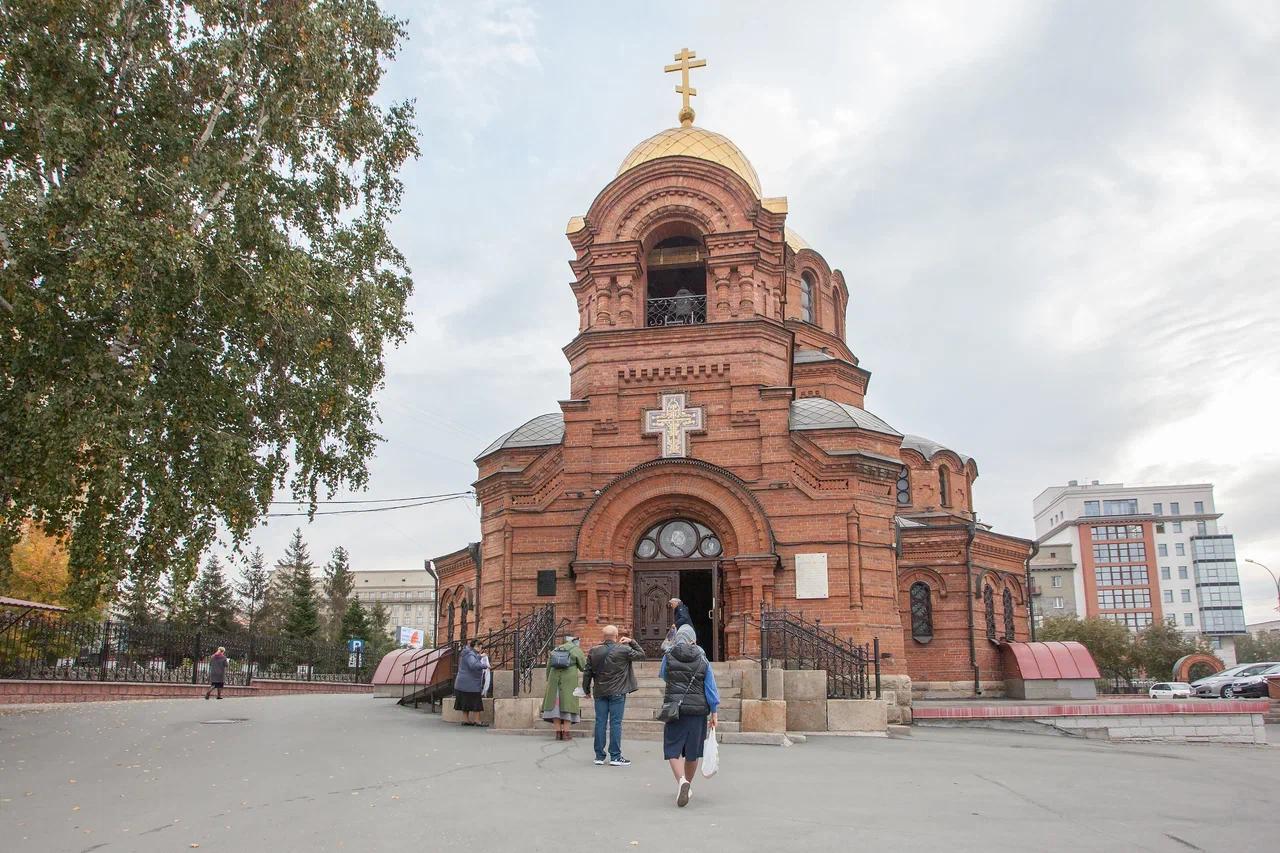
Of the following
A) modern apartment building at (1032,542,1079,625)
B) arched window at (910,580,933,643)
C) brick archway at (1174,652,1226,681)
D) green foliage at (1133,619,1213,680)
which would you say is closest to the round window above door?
arched window at (910,580,933,643)

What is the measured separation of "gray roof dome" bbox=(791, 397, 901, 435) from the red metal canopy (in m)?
6.94

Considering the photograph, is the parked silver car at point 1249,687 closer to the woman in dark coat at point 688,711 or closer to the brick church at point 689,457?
the brick church at point 689,457

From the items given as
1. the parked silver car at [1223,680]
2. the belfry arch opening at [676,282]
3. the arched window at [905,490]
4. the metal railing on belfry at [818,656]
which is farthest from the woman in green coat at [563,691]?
the parked silver car at [1223,680]

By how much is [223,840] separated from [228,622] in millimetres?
44247

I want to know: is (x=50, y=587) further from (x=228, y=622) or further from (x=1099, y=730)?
(x=1099, y=730)

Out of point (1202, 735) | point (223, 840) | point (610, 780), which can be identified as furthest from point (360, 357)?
point (1202, 735)

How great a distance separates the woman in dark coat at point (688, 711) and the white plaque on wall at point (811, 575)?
29.5 ft

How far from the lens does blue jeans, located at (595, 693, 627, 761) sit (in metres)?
9.77

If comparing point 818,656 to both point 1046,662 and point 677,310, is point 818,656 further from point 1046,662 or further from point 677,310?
point 1046,662

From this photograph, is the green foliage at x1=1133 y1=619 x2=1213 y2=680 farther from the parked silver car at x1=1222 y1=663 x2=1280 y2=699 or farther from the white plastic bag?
the white plastic bag

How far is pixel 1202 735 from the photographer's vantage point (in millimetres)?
14680

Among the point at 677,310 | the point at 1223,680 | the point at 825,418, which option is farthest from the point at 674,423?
the point at 1223,680

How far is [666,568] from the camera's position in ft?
57.2

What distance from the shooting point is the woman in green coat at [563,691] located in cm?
1195
